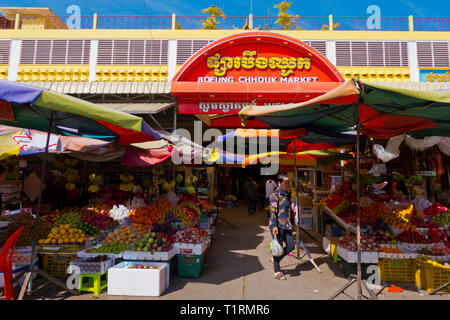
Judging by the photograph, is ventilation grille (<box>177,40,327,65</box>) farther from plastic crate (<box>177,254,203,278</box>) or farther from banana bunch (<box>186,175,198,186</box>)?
plastic crate (<box>177,254,203,278</box>)

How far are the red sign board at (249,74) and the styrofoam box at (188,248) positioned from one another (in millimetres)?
8141

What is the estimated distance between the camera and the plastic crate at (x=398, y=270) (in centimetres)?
535

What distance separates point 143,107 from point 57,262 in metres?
7.75

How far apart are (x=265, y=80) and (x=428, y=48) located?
10.9m

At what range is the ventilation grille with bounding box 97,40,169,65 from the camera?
53.7 feet

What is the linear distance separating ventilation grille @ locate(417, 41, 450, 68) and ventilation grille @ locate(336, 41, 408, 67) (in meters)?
0.86

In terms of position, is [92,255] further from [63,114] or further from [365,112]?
[365,112]

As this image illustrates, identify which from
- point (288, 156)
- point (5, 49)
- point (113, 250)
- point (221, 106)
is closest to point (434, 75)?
point (221, 106)

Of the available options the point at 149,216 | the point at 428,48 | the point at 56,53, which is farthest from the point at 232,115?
the point at 428,48

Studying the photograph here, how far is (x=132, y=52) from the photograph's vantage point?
1653 cm

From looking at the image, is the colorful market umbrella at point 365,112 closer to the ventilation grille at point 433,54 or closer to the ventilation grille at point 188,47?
the ventilation grille at point 188,47

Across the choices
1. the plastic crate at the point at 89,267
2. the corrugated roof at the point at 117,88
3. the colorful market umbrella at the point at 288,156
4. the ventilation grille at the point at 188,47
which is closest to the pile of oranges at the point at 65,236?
the plastic crate at the point at 89,267

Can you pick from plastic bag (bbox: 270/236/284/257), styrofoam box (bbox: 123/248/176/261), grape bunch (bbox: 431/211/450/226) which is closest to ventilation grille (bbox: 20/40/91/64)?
styrofoam box (bbox: 123/248/176/261)

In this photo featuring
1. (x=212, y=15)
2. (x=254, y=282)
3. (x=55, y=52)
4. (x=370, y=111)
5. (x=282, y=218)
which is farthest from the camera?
(x=212, y=15)
